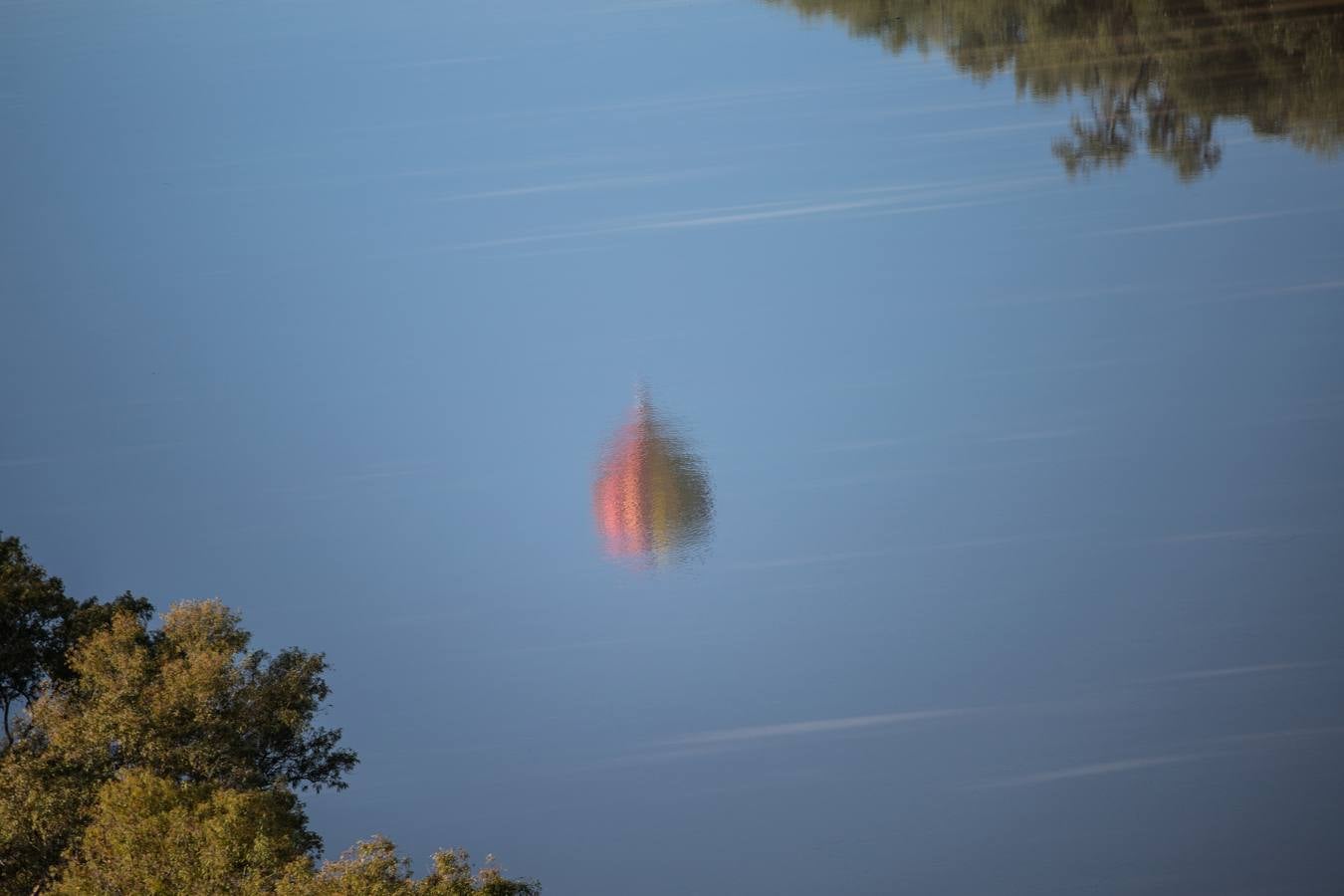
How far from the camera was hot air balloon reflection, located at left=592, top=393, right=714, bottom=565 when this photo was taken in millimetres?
22250

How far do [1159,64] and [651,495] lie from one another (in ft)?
57.4

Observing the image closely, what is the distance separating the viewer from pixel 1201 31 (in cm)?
3678

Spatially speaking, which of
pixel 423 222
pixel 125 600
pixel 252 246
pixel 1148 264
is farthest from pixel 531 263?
pixel 125 600

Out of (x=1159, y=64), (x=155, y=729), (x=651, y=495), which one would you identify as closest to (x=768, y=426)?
(x=651, y=495)

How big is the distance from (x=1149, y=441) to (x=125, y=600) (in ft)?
40.1

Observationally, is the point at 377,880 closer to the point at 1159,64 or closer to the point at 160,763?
the point at 160,763

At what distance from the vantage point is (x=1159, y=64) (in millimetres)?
35375

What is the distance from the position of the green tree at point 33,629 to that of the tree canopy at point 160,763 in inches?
0.6

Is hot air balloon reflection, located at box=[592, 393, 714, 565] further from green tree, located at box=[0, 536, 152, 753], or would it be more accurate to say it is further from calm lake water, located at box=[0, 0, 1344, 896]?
green tree, located at box=[0, 536, 152, 753]

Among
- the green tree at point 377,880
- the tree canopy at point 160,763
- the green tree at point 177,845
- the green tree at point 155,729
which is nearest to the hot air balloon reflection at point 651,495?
the tree canopy at point 160,763

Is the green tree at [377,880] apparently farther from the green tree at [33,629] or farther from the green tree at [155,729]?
the green tree at [33,629]

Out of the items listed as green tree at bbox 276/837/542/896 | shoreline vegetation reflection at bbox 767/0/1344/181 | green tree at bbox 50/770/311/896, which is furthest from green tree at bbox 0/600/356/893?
shoreline vegetation reflection at bbox 767/0/1344/181

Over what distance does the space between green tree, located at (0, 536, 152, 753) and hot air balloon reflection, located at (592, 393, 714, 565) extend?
24.1ft

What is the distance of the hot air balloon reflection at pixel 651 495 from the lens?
22250mm
